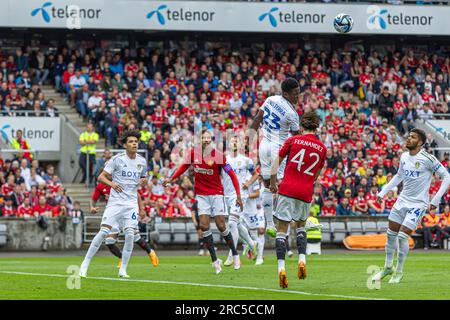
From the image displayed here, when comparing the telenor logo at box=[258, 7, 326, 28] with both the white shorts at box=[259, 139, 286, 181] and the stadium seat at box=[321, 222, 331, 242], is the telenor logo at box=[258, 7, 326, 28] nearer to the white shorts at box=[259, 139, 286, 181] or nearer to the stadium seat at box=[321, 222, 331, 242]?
the stadium seat at box=[321, 222, 331, 242]

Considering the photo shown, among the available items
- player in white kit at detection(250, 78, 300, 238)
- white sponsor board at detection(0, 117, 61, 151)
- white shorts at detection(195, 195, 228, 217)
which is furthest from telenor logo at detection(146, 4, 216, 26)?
player in white kit at detection(250, 78, 300, 238)

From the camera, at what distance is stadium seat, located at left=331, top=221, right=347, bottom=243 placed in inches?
1361

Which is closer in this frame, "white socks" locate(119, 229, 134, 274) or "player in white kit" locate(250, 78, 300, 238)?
"player in white kit" locate(250, 78, 300, 238)

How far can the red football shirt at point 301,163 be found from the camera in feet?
50.1

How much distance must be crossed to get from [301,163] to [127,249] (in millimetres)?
4346

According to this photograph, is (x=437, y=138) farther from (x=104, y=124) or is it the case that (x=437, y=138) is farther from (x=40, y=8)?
(x=40, y=8)

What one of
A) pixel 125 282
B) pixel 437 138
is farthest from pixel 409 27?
pixel 125 282

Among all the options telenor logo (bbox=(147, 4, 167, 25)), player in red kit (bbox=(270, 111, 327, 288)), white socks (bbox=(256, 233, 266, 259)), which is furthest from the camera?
telenor logo (bbox=(147, 4, 167, 25))

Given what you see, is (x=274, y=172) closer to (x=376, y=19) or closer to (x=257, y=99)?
(x=257, y=99)

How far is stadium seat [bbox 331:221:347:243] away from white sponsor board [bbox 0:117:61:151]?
409 inches

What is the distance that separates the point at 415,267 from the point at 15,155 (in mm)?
17664

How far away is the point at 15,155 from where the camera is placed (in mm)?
35219

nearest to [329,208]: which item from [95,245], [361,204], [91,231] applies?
[361,204]

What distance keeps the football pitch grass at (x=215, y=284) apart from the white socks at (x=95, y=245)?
0.96ft
